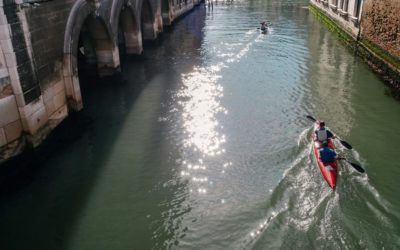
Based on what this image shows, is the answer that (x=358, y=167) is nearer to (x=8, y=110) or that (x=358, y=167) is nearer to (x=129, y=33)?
(x=8, y=110)

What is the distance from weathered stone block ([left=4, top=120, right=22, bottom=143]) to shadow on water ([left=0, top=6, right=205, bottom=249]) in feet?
3.06

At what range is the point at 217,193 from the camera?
1381 centimetres

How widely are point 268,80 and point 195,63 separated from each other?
7.54 metres

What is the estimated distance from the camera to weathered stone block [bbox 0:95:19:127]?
532 inches

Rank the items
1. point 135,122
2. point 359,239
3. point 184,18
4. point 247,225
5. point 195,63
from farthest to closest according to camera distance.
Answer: point 184,18 → point 195,63 → point 135,122 → point 247,225 → point 359,239

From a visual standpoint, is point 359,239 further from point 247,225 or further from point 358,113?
point 358,113

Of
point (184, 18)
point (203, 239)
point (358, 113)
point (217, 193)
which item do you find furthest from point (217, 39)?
point (203, 239)

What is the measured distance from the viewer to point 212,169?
15.4 m

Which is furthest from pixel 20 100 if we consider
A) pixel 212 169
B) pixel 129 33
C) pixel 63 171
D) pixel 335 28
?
pixel 335 28

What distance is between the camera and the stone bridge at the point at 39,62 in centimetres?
1358

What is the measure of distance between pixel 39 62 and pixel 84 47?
10.4m

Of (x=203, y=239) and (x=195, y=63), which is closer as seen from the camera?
(x=203, y=239)

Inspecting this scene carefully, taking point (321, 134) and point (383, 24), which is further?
point (383, 24)

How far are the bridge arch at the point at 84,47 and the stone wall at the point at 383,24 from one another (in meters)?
19.4
